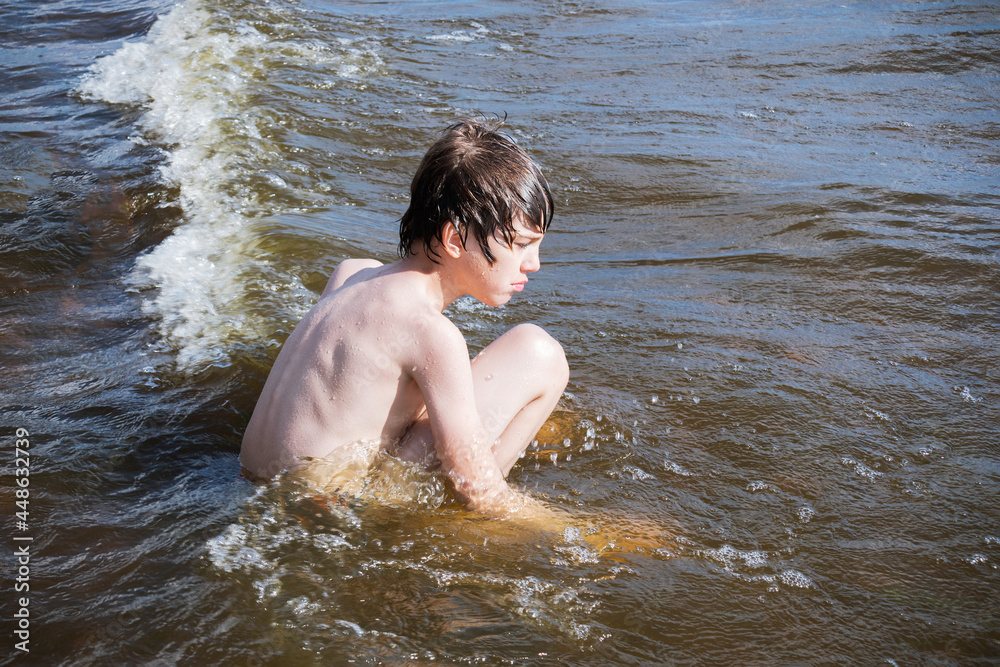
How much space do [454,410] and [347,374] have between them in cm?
34

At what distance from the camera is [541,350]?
290 centimetres

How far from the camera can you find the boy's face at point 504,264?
268 cm

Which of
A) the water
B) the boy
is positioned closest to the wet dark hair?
the boy

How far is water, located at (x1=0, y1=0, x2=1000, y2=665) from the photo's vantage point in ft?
7.64

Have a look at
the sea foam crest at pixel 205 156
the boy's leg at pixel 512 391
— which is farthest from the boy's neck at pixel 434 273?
the sea foam crest at pixel 205 156

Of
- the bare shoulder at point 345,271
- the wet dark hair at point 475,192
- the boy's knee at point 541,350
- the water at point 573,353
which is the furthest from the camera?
the bare shoulder at point 345,271

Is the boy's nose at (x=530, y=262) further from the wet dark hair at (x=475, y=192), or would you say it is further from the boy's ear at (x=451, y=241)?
the boy's ear at (x=451, y=241)

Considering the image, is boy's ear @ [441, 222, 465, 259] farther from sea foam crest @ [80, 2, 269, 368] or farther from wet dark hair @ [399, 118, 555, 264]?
sea foam crest @ [80, 2, 269, 368]

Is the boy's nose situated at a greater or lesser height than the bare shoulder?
greater

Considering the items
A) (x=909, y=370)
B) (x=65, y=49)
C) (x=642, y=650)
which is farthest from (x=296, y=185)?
(x=65, y=49)

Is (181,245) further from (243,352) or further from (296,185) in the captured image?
(243,352)

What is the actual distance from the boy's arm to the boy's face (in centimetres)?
23
